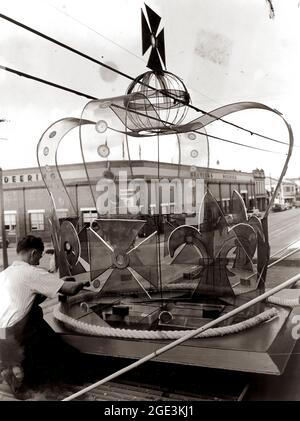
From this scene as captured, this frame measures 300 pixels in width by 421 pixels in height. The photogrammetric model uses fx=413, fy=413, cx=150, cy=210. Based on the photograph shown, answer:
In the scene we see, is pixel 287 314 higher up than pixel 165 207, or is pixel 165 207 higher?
pixel 165 207

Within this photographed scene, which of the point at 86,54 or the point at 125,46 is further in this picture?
the point at 86,54

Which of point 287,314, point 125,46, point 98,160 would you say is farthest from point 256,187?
point 125,46

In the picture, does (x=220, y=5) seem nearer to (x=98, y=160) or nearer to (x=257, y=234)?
(x=98, y=160)

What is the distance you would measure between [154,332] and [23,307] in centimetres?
74

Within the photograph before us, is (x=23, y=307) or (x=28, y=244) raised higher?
(x=28, y=244)

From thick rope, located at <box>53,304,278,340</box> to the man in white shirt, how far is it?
11.3 inches

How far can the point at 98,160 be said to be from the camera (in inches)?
101

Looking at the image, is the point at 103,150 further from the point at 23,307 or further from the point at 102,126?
the point at 23,307

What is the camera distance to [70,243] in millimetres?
2775

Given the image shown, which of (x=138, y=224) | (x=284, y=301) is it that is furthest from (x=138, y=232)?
(x=284, y=301)

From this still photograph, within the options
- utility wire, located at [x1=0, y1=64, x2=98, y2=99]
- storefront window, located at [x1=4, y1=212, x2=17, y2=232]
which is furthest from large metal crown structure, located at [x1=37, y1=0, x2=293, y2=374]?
storefront window, located at [x1=4, y1=212, x2=17, y2=232]
